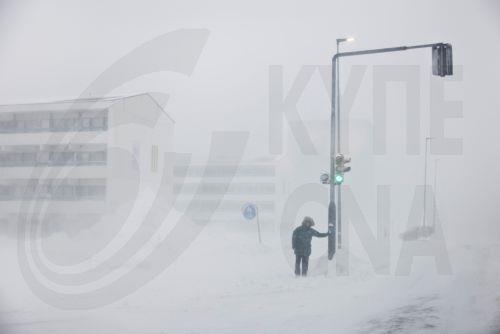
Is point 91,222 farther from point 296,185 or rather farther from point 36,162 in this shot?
point 296,185

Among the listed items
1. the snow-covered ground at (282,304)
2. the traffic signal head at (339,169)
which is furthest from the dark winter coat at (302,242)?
the traffic signal head at (339,169)

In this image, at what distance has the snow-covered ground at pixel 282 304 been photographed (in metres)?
7.74

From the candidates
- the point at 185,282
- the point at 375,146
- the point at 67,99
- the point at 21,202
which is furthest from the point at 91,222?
the point at 375,146

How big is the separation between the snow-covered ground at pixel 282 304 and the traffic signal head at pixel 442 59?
511cm

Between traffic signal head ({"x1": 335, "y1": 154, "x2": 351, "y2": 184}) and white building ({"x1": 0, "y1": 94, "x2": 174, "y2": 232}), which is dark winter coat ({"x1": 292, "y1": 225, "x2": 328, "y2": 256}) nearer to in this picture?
traffic signal head ({"x1": 335, "y1": 154, "x2": 351, "y2": 184})

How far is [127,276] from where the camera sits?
46.2ft

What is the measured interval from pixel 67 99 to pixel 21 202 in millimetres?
9337

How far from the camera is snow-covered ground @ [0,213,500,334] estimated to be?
774cm

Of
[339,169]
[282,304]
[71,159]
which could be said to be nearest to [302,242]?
[339,169]

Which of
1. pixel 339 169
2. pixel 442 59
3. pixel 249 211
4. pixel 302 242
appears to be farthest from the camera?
A: pixel 249 211

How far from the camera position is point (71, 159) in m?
37.5

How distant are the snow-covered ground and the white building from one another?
2228 centimetres

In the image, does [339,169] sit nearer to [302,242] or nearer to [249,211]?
[302,242]

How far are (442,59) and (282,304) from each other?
6684 mm
